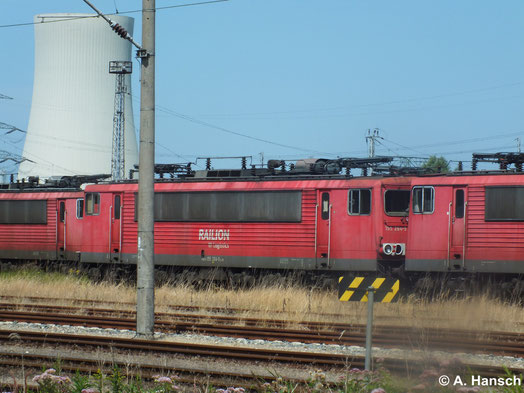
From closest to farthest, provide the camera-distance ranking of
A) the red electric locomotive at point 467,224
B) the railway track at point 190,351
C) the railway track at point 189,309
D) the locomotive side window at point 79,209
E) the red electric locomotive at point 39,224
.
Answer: the railway track at point 190,351 → the railway track at point 189,309 → the red electric locomotive at point 467,224 → the locomotive side window at point 79,209 → the red electric locomotive at point 39,224

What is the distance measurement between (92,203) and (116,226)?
73.7 inches

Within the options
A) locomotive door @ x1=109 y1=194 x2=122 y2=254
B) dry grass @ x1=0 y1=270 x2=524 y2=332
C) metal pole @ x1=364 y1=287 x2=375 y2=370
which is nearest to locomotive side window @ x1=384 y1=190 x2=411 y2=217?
dry grass @ x1=0 y1=270 x2=524 y2=332

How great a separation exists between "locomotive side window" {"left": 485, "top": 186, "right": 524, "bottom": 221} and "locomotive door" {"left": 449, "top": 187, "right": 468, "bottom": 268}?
0.73m

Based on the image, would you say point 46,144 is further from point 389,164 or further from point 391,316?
point 391,316

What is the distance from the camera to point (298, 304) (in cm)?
2094

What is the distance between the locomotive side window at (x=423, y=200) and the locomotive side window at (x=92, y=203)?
13.5m

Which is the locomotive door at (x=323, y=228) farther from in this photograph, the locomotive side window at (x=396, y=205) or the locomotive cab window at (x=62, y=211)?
the locomotive cab window at (x=62, y=211)

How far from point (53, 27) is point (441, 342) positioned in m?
71.5

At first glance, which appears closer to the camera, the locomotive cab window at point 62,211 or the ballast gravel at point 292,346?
the ballast gravel at point 292,346

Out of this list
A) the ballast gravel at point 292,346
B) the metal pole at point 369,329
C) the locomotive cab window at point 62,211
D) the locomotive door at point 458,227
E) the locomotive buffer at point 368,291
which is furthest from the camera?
the locomotive cab window at point 62,211

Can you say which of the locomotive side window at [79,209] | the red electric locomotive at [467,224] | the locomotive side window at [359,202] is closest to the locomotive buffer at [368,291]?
the red electric locomotive at [467,224]

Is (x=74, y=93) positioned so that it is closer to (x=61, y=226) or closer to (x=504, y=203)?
(x=61, y=226)

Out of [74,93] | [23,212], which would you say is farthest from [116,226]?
[74,93]

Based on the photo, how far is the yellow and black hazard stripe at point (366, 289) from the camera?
10359 millimetres
